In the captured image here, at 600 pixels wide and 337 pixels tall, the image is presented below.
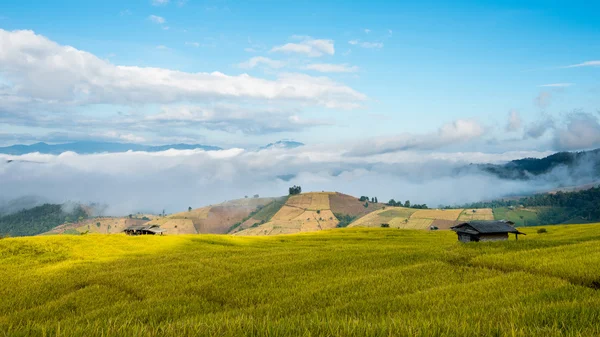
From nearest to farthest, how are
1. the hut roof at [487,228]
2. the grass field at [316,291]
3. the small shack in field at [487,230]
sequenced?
the grass field at [316,291], the hut roof at [487,228], the small shack in field at [487,230]

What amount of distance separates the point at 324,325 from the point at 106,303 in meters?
19.5

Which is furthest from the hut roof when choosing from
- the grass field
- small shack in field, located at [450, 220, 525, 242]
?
the grass field

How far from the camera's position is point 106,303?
2097 cm

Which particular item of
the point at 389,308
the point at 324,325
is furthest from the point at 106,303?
the point at 324,325

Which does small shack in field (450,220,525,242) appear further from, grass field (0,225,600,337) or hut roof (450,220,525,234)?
grass field (0,225,600,337)

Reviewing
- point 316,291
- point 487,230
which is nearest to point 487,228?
point 487,230

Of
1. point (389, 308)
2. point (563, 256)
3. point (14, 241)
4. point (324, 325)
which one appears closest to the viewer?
point (324, 325)

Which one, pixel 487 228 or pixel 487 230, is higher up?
pixel 487 228

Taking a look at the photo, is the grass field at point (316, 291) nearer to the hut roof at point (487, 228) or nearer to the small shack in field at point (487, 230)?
the hut roof at point (487, 228)

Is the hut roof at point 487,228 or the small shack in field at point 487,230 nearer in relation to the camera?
the hut roof at point 487,228

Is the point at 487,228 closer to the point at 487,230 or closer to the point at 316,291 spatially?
the point at 487,230

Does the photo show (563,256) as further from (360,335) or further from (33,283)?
(33,283)

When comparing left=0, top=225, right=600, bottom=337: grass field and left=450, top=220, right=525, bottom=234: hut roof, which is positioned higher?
left=0, top=225, right=600, bottom=337: grass field

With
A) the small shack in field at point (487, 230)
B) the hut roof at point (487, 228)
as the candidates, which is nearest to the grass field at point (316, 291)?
the hut roof at point (487, 228)
